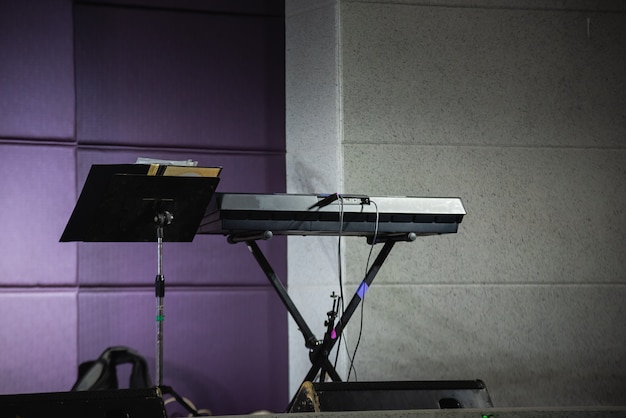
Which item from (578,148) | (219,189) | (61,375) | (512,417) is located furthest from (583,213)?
(61,375)

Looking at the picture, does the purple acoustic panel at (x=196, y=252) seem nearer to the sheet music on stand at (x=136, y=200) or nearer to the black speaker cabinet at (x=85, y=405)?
the sheet music on stand at (x=136, y=200)

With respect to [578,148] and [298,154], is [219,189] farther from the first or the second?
[578,148]

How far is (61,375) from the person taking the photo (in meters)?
3.12

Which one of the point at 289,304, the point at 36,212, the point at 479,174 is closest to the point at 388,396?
the point at 289,304

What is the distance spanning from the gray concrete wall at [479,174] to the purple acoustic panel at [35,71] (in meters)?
0.87

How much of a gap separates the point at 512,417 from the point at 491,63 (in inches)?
70.8

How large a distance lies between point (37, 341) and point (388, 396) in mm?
1537

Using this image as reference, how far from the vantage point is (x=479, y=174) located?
330 cm

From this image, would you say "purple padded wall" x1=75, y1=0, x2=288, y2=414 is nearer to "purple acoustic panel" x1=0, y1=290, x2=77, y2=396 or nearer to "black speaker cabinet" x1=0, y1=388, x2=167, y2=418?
"purple acoustic panel" x1=0, y1=290, x2=77, y2=396

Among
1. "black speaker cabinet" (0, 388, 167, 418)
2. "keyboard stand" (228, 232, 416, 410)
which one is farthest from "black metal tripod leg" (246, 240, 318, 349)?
"black speaker cabinet" (0, 388, 167, 418)

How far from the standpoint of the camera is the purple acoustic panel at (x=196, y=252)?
3.19 m

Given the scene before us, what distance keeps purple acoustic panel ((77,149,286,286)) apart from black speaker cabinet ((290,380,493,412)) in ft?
3.85

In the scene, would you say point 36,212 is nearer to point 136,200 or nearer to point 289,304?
point 136,200

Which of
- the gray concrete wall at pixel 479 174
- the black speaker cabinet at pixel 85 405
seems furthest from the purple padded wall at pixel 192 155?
the black speaker cabinet at pixel 85 405
